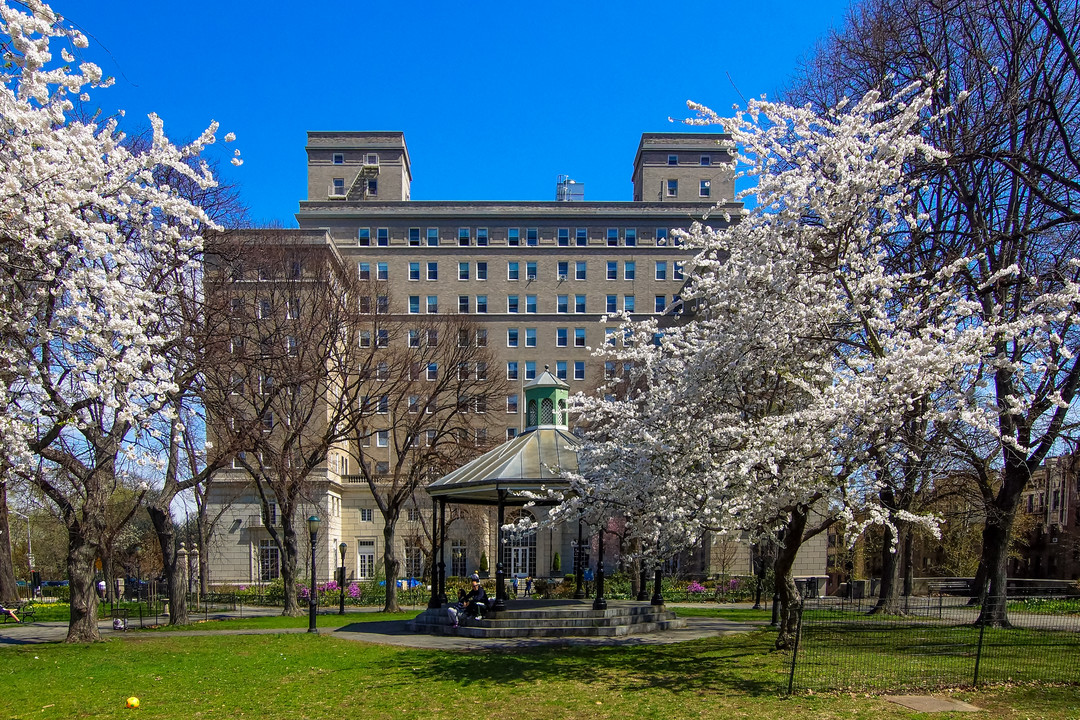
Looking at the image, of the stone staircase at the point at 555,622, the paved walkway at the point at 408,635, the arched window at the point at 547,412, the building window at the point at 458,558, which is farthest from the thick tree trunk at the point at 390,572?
the building window at the point at 458,558

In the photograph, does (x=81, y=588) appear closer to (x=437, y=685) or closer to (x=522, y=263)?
(x=437, y=685)

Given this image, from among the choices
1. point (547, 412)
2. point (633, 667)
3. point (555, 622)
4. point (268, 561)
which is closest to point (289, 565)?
point (547, 412)

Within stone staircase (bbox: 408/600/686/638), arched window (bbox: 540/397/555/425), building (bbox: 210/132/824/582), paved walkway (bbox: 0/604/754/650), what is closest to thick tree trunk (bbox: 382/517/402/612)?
paved walkway (bbox: 0/604/754/650)

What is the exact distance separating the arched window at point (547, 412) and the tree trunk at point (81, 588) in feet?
41.0

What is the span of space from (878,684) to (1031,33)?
594 inches

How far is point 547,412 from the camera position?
2617 cm

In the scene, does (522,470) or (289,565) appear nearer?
(522,470)

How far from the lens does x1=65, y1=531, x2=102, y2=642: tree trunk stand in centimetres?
2062

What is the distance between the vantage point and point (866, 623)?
43.4 feet

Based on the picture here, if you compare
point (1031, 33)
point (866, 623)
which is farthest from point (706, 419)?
point (1031, 33)

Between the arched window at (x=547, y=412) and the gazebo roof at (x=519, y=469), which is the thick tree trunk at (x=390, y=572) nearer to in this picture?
the gazebo roof at (x=519, y=469)

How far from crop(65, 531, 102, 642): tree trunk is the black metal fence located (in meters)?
16.6

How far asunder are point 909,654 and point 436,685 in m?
→ 7.51

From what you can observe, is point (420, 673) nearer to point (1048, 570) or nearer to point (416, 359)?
point (416, 359)
